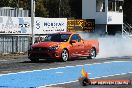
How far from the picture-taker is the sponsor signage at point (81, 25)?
4330 cm

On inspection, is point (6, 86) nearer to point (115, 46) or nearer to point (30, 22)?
point (115, 46)

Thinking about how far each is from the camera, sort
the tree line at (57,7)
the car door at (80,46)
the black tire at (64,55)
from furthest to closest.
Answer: the tree line at (57,7) < the car door at (80,46) < the black tire at (64,55)

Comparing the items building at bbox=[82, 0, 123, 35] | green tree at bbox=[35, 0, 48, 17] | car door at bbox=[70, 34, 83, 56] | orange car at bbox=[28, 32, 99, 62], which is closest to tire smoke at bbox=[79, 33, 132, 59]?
orange car at bbox=[28, 32, 99, 62]

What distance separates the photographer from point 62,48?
23.9 metres

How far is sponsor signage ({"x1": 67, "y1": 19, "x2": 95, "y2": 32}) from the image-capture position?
4330cm

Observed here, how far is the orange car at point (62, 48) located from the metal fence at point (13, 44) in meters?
8.96

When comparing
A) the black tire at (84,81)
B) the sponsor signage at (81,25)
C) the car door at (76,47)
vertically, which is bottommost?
the car door at (76,47)

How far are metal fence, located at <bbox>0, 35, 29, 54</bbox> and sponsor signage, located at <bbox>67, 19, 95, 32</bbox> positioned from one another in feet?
25.4

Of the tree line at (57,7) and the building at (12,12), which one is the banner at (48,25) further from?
the tree line at (57,7)

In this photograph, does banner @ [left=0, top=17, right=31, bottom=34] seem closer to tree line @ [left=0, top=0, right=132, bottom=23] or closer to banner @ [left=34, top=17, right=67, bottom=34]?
banner @ [left=34, top=17, right=67, bottom=34]

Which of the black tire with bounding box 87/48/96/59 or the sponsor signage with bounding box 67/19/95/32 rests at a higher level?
the sponsor signage with bounding box 67/19/95/32

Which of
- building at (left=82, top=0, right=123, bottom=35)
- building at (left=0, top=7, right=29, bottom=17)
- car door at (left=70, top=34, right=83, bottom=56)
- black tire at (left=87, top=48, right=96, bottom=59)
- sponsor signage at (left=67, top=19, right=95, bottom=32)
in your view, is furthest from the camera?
building at (left=82, top=0, right=123, bottom=35)

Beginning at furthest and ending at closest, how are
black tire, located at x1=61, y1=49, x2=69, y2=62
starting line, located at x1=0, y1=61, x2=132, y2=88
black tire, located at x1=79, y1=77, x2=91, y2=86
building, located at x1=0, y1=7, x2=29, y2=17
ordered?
building, located at x1=0, y1=7, x2=29, y2=17, black tire, located at x1=61, y1=49, x2=69, y2=62, starting line, located at x1=0, y1=61, x2=132, y2=88, black tire, located at x1=79, y1=77, x2=91, y2=86

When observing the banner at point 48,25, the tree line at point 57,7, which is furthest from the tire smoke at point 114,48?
the tree line at point 57,7
